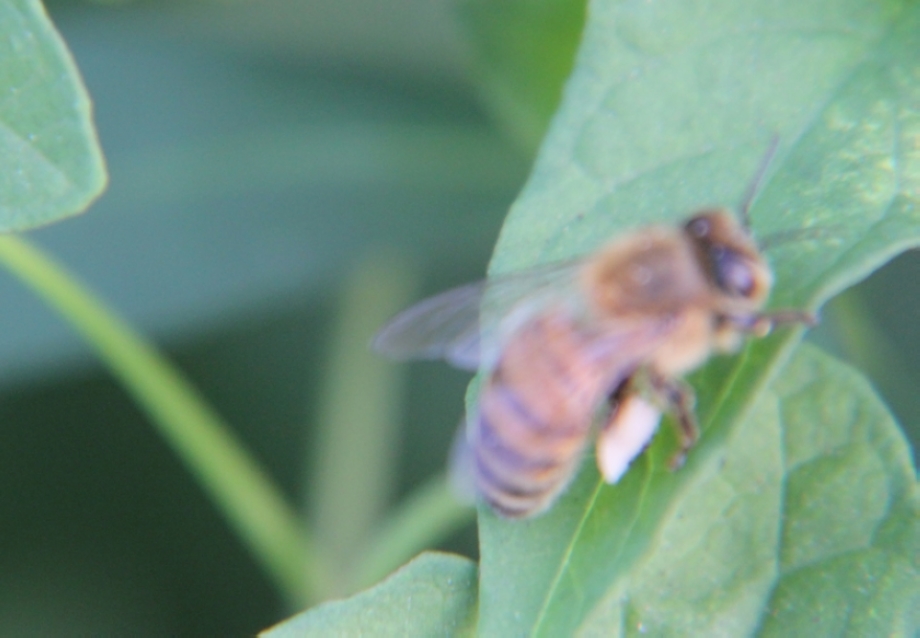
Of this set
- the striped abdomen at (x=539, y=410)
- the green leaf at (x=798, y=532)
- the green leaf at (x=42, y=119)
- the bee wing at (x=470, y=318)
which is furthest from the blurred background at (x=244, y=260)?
the green leaf at (x=42, y=119)

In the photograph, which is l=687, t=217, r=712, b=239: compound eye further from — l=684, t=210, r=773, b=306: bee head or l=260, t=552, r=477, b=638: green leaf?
l=260, t=552, r=477, b=638: green leaf

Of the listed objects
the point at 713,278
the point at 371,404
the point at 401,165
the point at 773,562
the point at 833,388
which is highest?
the point at 713,278

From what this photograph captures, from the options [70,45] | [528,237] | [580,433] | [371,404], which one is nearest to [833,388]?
[580,433]

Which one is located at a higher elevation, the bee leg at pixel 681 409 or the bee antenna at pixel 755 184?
the bee antenna at pixel 755 184

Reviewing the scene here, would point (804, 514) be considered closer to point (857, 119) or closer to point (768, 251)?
point (768, 251)

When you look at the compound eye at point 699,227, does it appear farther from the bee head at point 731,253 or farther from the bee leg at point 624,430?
the bee leg at point 624,430

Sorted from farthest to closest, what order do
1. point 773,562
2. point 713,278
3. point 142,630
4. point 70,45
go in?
point 70,45 → point 142,630 → point 713,278 → point 773,562

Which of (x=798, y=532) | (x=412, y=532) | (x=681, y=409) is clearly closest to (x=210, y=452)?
(x=412, y=532)
